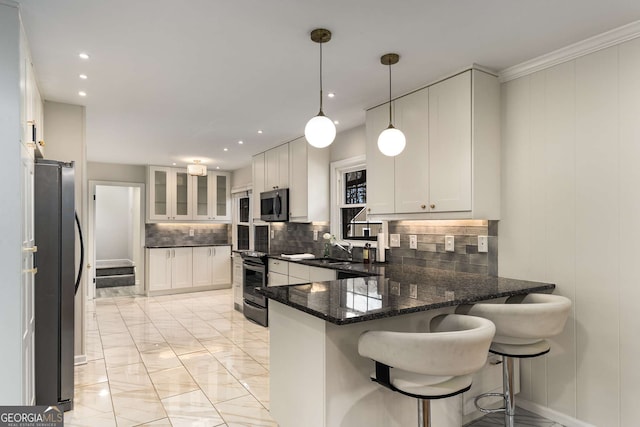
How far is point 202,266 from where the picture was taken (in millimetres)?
7539

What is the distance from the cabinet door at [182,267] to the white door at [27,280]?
5.00 m

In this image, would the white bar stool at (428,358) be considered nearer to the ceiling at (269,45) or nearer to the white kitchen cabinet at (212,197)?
the ceiling at (269,45)

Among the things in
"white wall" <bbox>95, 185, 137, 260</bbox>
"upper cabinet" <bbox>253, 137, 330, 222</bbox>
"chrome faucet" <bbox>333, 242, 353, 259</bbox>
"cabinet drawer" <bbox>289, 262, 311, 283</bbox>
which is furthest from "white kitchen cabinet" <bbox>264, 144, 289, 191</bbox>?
"white wall" <bbox>95, 185, 137, 260</bbox>

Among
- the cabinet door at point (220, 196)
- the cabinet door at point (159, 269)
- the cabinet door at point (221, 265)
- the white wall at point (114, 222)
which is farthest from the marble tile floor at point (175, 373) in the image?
the white wall at point (114, 222)

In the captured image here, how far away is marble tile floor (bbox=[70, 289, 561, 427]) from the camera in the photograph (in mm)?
2613

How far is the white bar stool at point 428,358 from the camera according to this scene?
1.51 meters

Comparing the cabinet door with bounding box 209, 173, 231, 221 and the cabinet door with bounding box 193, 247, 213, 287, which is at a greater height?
the cabinet door with bounding box 209, 173, 231, 221

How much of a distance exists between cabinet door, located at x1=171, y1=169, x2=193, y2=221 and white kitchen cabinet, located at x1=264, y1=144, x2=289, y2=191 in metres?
2.40

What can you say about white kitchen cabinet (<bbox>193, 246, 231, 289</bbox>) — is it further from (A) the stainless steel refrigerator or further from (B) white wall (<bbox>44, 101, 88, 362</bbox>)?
(A) the stainless steel refrigerator

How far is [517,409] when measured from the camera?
2732 millimetres

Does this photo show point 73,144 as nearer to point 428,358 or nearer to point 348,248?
point 348,248

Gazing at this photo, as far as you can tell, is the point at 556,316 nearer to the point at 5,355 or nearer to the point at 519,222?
the point at 519,222

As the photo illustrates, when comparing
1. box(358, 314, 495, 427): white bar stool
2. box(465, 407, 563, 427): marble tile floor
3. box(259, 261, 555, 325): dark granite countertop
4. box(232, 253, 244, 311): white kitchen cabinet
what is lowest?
box(465, 407, 563, 427): marble tile floor

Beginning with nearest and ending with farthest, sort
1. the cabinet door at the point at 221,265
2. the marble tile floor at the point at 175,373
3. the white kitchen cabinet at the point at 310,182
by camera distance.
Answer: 1. the marble tile floor at the point at 175,373
2. the white kitchen cabinet at the point at 310,182
3. the cabinet door at the point at 221,265
